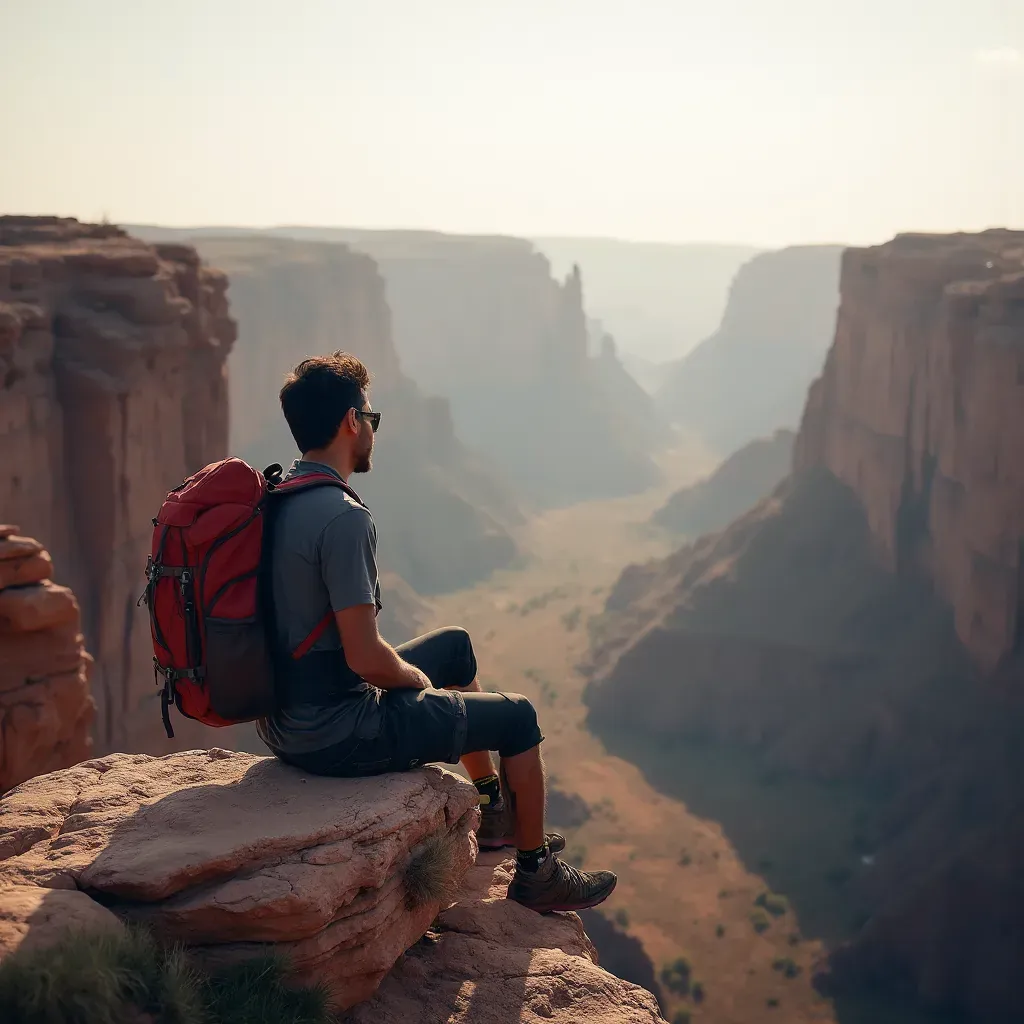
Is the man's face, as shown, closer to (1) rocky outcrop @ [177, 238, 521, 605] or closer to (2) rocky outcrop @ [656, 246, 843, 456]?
(1) rocky outcrop @ [177, 238, 521, 605]

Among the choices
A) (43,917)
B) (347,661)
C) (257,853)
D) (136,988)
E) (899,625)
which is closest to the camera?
(136,988)

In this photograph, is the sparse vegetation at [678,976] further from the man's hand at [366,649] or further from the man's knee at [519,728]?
the man's hand at [366,649]

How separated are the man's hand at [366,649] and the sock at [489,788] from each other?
1519 mm

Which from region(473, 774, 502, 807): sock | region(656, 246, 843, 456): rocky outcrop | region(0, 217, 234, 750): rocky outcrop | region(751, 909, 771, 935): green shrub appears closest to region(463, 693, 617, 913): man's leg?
region(473, 774, 502, 807): sock

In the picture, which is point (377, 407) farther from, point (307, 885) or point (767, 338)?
point (767, 338)

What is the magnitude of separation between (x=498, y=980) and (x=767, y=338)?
4543 inches

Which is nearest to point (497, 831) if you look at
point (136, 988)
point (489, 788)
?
point (489, 788)

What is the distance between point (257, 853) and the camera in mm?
4871

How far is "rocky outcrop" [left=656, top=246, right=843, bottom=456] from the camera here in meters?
112

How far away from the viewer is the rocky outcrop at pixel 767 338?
366ft

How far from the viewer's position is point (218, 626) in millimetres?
4965

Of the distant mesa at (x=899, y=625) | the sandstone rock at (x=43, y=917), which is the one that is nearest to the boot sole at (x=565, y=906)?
the sandstone rock at (x=43, y=917)

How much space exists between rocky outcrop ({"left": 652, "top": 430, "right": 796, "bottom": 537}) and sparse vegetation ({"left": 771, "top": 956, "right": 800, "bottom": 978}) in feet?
126

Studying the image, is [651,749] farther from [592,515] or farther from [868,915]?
[592,515]
